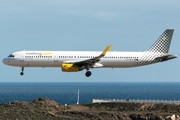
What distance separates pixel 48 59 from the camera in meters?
92.3

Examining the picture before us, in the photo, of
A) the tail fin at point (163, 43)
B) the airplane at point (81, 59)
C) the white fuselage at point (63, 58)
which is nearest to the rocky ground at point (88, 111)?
the airplane at point (81, 59)

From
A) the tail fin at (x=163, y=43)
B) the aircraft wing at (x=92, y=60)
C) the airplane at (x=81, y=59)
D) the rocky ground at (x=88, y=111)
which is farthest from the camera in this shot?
the tail fin at (x=163, y=43)

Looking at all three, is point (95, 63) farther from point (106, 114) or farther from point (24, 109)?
point (24, 109)

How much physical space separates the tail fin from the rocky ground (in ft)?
37.8

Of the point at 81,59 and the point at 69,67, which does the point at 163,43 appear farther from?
the point at 69,67

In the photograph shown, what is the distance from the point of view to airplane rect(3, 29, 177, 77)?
9225 centimetres

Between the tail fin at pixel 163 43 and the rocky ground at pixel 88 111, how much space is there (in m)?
11.5

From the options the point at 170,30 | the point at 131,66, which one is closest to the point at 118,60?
the point at 131,66

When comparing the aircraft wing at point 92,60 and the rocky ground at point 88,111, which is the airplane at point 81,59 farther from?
the rocky ground at point 88,111

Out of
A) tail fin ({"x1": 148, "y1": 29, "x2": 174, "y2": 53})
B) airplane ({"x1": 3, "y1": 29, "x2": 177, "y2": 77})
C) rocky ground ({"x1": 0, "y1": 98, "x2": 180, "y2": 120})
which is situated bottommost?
rocky ground ({"x1": 0, "y1": 98, "x2": 180, "y2": 120})

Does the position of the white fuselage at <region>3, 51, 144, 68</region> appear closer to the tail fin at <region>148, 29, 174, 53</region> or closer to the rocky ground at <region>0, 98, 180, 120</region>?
the tail fin at <region>148, 29, 174, 53</region>

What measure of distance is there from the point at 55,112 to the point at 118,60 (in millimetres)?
15864

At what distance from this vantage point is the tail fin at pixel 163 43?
100 metres

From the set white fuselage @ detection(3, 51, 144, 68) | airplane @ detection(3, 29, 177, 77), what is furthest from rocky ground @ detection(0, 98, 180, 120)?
white fuselage @ detection(3, 51, 144, 68)
